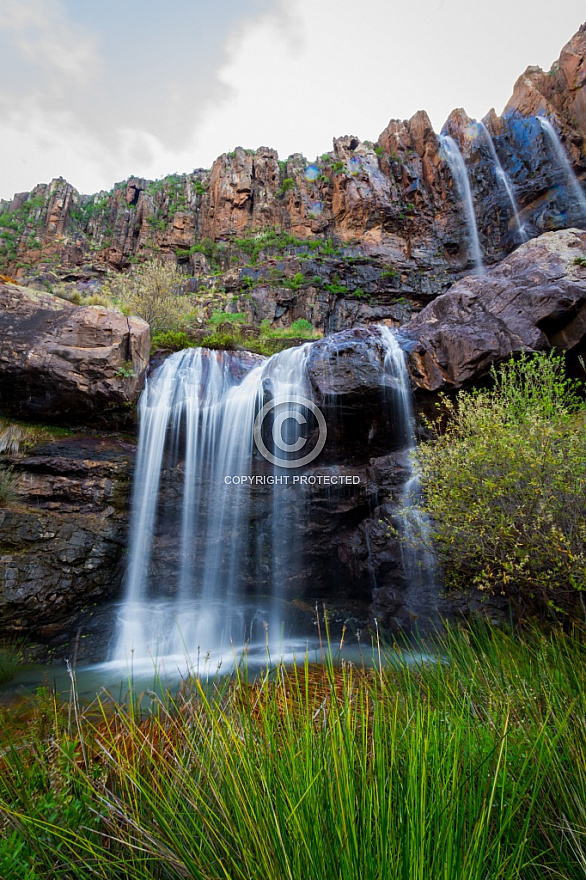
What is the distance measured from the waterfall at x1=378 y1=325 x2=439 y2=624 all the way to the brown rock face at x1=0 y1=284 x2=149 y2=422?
23.4 ft

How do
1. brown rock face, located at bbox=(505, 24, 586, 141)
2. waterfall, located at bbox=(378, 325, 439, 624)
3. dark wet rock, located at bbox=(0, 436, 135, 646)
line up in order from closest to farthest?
1. dark wet rock, located at bbox=(0, 436, 135, 646)
2. waterfall, located at bbox=(378, 325, 439, 624)
3. brown rock face, located at bbox=(505, 24, 586, 141)

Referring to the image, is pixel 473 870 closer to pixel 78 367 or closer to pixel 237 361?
pixel 78 367

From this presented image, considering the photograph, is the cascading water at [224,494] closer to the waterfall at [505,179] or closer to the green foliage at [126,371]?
the green foliage at [126,371]

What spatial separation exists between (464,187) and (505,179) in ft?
8.74

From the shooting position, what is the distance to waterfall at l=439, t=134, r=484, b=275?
2583 cm

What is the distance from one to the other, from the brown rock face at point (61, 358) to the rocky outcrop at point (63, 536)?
83cm

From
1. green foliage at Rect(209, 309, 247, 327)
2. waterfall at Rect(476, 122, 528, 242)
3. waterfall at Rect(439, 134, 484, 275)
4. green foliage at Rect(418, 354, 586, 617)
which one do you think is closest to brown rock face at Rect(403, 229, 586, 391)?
green foliage at Rect(418, 354, 586, 617)

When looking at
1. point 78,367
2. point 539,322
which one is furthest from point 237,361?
point 539,322

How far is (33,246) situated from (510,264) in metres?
43.0

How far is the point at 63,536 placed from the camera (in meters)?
8.15

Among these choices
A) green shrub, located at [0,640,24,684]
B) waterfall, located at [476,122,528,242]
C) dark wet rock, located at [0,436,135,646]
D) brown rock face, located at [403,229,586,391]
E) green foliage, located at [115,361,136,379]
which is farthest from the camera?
waterfall, located at [476,122,528,242]

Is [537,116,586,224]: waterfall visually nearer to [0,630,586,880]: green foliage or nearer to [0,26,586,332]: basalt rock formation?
[0,26,586,332]: basalt rock formation

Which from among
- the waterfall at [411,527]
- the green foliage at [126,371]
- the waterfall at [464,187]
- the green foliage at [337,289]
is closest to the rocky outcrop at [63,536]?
the green foliage at [126,371]

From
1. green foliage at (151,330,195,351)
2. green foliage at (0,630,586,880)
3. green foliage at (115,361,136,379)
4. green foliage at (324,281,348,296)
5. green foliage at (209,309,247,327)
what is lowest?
green foliage at (0,630,586,880)
